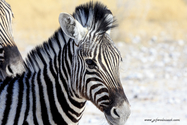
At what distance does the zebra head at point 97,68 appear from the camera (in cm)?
236

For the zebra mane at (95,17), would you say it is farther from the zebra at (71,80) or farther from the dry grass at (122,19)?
the dry grass at (122,19)

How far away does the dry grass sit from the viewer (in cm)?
1325

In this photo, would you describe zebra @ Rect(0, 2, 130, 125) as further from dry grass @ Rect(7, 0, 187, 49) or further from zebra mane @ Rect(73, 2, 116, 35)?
dry grass @ Rect(7, 0, 187, 49)

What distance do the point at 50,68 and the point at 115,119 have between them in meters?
0.79

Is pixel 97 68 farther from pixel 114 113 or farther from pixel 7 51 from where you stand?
pixel 7 51

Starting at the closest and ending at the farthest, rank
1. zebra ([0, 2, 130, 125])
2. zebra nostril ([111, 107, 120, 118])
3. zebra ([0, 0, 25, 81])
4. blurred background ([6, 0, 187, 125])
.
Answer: zebra nostril ([111, 107, 120, 118])
zebra ([0, 2, 130, 125])
zebra ([0, 0, 25, 81])
blurred background ([6, 0, 187, 125])

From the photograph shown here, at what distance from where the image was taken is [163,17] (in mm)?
17859

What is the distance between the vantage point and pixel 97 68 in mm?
2436

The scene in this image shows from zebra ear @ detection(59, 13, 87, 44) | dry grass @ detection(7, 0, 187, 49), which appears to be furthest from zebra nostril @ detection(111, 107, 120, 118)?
dry grass @ detection(7, 0, 187, 49)

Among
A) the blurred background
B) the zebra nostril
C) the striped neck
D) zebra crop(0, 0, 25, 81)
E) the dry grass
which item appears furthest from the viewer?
the dry grass

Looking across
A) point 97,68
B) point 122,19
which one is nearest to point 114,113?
point 97,68

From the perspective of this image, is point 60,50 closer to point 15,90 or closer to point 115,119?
point 15,90

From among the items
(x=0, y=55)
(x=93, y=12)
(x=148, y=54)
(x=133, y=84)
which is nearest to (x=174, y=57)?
(x=148, y=54)

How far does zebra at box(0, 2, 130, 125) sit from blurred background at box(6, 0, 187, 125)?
41 centimetres
